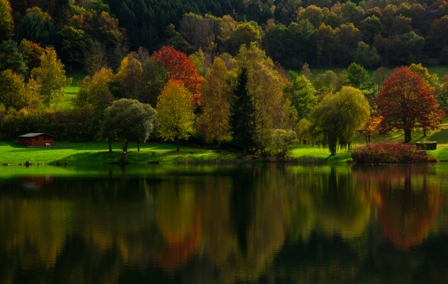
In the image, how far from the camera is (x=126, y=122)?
210 feet

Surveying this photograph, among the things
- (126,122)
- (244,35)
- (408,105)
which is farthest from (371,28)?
(126,122)

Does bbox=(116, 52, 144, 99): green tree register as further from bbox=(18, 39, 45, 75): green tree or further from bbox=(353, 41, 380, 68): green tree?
bbox=(353, 41, 380, 68): green tree

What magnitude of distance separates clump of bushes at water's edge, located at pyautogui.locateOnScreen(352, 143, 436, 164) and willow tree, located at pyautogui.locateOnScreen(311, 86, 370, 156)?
2097 mm

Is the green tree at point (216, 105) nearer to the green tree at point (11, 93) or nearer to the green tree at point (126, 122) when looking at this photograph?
the green tree at point (126, 122)

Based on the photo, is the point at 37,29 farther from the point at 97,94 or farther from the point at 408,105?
the point at 408,105

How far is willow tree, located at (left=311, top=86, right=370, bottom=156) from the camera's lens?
209 feet

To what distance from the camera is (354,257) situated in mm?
21906

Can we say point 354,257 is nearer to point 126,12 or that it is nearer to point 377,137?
point 377,137

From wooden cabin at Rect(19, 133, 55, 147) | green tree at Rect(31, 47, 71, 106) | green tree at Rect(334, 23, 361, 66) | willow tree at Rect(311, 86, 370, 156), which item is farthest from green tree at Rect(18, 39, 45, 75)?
green tree at Rect(334, 23, 361, 66)

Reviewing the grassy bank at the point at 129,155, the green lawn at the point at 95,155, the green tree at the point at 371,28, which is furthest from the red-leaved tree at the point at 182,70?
the green tree at the point at 371,28

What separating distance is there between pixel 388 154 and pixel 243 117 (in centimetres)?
1643

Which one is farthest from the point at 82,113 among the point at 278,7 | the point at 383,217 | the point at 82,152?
the point at 278,7

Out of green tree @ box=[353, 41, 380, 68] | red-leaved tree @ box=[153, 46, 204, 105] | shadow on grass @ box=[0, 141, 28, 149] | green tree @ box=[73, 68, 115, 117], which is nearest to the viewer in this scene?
shadow on grass @ box=[0, 141, 28, 149]

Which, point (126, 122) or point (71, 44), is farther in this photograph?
point (71, 44)
